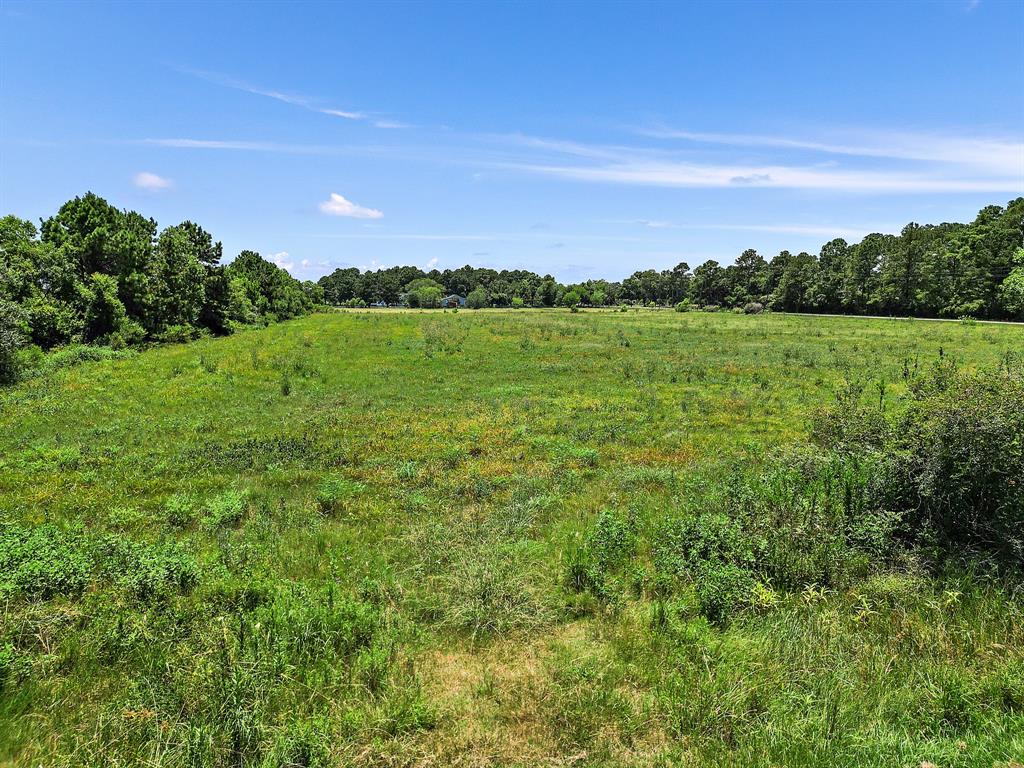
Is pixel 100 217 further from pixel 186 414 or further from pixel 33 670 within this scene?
pixel 33 670

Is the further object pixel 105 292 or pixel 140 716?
pixel 105 292

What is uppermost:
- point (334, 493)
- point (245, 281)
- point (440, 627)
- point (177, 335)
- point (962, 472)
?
point (245, 281)

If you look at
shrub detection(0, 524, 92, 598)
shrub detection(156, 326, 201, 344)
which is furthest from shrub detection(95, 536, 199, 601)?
shrub detection(156, 326, 201, 344)

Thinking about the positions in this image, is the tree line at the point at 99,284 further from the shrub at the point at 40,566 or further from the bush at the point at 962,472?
the bush at the point at 962,472

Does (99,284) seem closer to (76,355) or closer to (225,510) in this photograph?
(76,355)

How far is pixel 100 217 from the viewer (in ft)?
104

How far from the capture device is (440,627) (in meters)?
5.55

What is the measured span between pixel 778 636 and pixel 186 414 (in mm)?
16728

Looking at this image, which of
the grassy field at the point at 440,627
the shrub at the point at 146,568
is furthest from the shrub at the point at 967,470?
the shrub at the point at 146,568

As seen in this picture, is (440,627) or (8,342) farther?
(8,342)

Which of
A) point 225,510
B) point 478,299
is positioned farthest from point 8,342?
point 478,299

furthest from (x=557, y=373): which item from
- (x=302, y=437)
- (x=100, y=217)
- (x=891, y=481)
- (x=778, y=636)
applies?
(x=100, y=217)

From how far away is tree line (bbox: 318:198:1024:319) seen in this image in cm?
6156

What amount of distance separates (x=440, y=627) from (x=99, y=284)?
3468 cm
